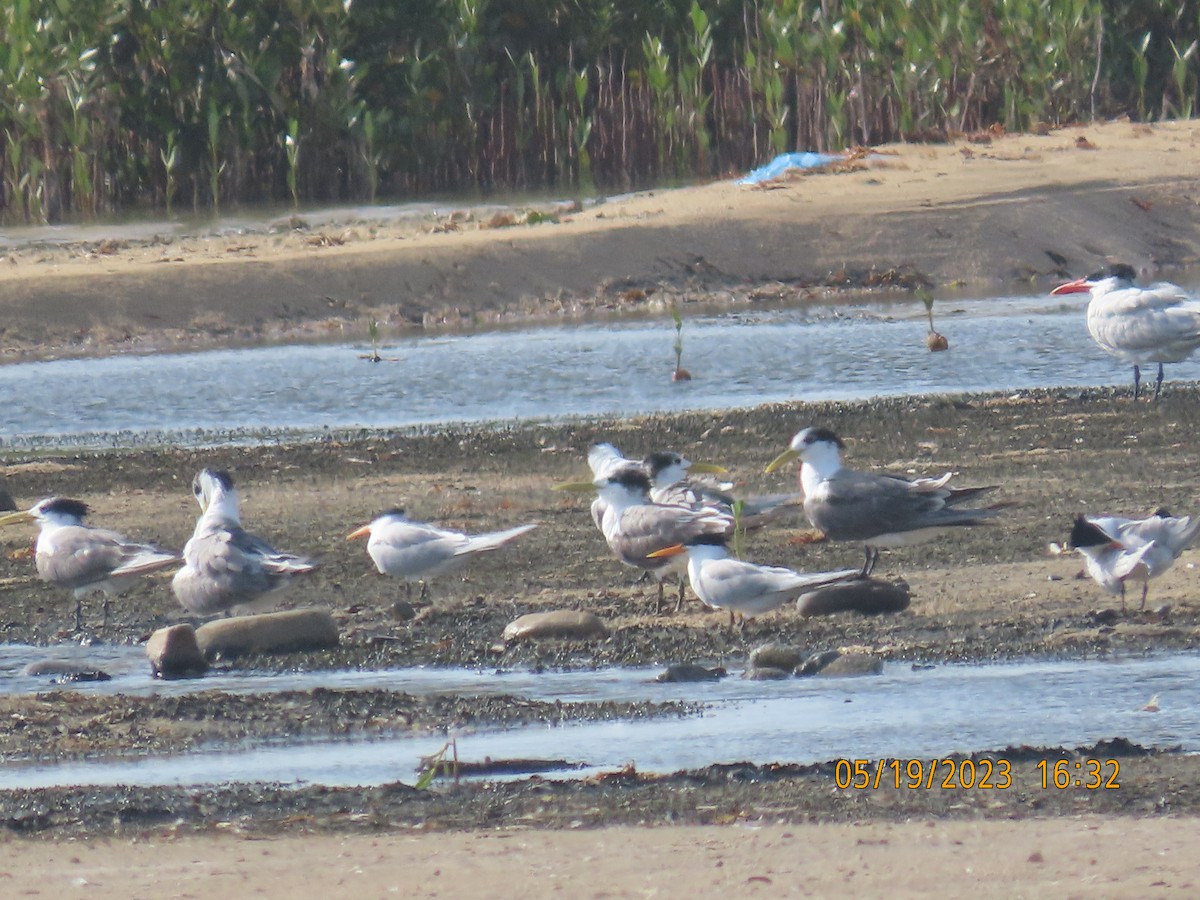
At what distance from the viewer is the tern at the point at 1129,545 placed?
22.4ft

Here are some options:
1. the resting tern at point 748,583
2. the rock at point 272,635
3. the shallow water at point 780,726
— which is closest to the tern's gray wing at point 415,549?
the rock at point 272,635

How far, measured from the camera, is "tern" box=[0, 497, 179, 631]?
771 cm

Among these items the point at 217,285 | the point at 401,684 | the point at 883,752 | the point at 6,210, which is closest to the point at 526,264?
the point at 217,285

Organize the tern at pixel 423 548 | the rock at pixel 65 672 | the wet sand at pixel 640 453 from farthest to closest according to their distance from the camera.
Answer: the tern at pixel 423 548 < the rock at pixel 65 672 < the wet sand at pixel 640 453

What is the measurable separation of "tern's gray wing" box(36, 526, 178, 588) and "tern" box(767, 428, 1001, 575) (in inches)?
87.9

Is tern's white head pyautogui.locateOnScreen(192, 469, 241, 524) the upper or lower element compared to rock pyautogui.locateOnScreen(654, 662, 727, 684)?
upper

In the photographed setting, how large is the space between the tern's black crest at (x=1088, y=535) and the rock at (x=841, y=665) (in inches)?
33.6

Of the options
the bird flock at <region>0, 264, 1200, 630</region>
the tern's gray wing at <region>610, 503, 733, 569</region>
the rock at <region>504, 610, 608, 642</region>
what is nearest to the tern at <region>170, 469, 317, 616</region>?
the bird flock at <region>0, 264, 1200, 630</region>

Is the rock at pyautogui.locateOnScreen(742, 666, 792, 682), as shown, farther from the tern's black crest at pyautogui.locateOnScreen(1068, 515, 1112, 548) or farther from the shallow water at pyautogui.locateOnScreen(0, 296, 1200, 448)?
the shallow water at pyautogui.locateOnScreen(0, 296, 1200, 448)

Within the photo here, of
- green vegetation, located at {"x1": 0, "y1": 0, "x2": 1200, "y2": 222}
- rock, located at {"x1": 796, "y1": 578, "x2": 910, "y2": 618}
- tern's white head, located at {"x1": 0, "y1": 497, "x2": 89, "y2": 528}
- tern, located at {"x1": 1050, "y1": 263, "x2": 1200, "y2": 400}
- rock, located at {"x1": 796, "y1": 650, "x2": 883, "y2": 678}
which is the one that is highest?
green vegetation, located at {"x1": 0, "y1": 0, "x2": 1200, "y2": 222}

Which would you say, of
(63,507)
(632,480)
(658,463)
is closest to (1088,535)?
(632,480)

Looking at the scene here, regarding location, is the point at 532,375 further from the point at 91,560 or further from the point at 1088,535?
the point at 1088,535

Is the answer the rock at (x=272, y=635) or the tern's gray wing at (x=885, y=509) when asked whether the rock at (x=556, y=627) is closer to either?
the rock at (x=272, y=635)

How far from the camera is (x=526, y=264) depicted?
1698 centimetres
